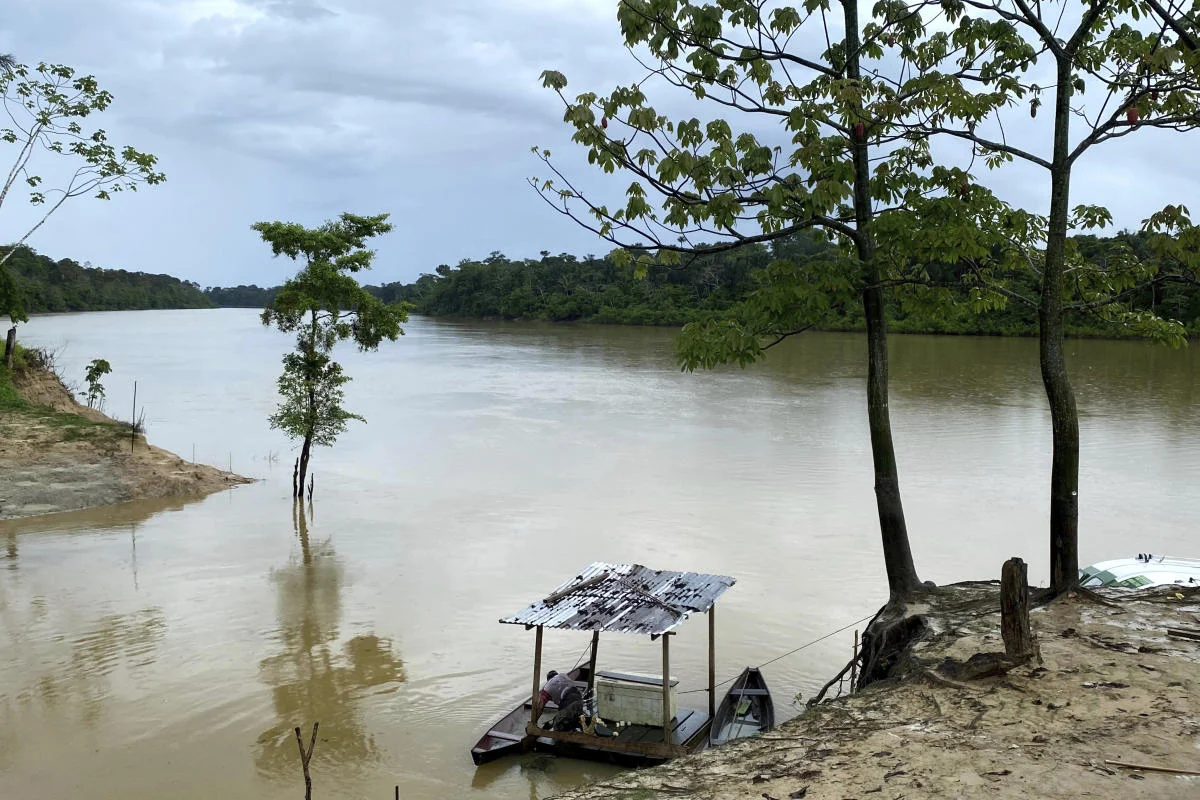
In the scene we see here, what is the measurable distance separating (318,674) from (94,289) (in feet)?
394

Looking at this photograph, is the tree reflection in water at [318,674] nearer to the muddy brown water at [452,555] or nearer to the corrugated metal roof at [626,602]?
the muddy brown water at [452,555]

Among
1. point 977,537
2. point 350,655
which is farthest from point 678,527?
point 350,655

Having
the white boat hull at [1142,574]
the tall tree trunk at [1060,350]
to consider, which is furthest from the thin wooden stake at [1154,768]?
the white boat hull at [1142,574]

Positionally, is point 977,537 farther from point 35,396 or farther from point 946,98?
point 35,396

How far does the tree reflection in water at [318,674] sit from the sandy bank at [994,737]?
159 inches

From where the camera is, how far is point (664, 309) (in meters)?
80.9

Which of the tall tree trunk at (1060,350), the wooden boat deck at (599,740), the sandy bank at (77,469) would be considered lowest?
the wooden boat deck at (599,740)

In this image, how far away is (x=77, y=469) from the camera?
17.4 metres

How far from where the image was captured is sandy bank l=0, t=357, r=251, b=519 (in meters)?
16.4

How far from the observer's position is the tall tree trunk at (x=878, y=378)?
26.4 ft

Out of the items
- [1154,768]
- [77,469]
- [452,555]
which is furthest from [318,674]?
[77,469]

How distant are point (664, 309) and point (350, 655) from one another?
71513 mm

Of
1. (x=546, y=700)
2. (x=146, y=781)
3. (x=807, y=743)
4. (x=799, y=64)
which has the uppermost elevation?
(x=799, y=64)

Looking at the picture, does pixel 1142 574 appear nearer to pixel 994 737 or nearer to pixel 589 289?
pixel 994 737
